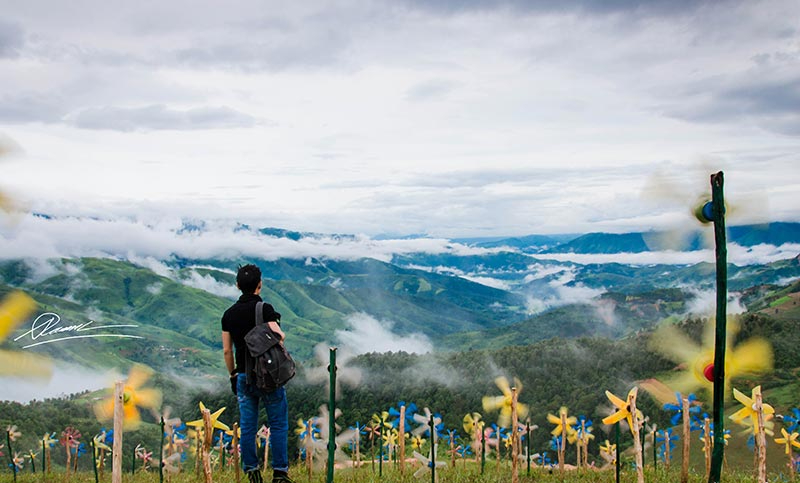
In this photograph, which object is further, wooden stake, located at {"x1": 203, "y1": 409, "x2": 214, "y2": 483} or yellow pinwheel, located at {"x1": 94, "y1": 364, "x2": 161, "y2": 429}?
yellow pinwheel, located at {"x1": 94, "y1": 364, "x2": 161, "y2": 429}

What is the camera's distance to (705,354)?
5.20 metres

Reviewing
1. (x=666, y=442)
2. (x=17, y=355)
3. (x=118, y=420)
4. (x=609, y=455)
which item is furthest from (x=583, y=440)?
(x=17, y=355)

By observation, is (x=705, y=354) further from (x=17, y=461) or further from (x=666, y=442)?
(x=17, y=461)

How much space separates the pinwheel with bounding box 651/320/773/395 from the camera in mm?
5070

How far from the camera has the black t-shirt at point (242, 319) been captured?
6.92 metres

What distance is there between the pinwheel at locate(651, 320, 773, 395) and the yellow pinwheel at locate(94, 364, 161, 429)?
5586mm

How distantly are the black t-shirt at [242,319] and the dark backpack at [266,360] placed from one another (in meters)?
0.18

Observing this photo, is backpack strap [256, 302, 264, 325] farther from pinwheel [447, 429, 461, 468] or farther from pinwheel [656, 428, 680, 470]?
pinwheel [656, 428, 680, 470]

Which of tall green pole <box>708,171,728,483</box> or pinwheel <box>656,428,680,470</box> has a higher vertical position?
tall green pole <box>708,171,728,483</box>

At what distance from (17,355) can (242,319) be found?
15.2 feet

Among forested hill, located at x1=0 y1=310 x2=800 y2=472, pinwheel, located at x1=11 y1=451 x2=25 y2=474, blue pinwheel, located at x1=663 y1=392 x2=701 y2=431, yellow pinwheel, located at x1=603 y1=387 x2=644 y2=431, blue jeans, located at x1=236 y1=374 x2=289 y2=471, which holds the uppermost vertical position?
yellow pinwheel, located at x1=603 y1=387 x2=644 y2=431

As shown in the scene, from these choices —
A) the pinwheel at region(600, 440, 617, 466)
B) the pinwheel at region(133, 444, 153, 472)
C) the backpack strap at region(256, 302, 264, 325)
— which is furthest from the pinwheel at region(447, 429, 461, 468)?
the pinwheel at region(133, 444, 153, 472)

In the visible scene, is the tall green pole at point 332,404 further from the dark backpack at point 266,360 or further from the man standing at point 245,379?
the man standing at point 245,379

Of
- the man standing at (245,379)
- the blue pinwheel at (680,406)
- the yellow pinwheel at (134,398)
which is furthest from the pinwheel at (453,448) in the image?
the yellow pinwheel at (134,398)
